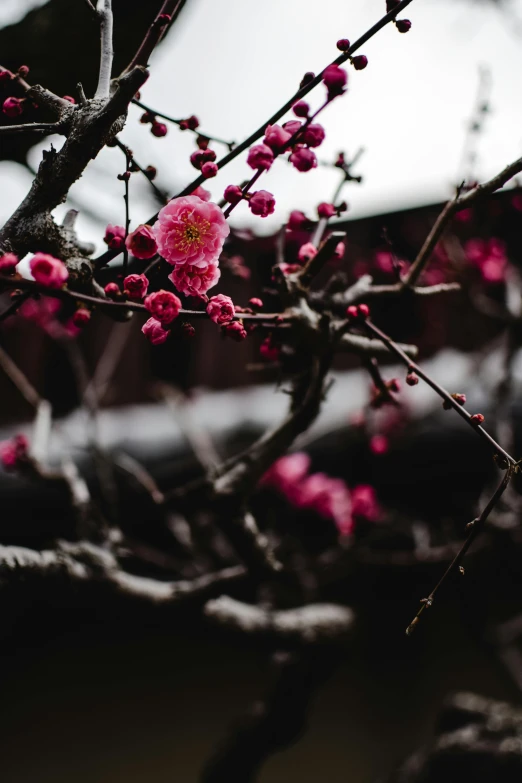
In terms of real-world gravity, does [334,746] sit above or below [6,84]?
below

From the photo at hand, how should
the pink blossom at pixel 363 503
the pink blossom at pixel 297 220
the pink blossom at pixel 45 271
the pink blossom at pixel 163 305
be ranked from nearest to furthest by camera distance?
the pink blossom at pixel 45 271, the pink blossom at pixel 163 305, the pink blossom at pixel 297 220, the pink blossom at pixel 363 503

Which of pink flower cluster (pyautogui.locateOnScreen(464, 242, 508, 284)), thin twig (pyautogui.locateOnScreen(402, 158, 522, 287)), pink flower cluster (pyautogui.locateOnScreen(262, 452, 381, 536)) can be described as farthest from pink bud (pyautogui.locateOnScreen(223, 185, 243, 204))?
pink flower cluster (pyautogui.locateOnScreen(464, 242, 508, 284))

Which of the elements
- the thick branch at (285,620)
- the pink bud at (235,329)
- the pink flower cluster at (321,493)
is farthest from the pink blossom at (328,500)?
the pink bud at (235,329)

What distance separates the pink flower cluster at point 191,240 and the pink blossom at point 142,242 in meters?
0.02

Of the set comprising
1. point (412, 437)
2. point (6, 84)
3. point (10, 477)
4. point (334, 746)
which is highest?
point (10, 477)

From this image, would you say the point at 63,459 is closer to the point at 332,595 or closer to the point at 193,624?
the point at 193,624

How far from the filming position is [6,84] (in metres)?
1.60

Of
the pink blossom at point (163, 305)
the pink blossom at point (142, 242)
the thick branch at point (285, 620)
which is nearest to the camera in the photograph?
the pink blossom at point (163, 305)

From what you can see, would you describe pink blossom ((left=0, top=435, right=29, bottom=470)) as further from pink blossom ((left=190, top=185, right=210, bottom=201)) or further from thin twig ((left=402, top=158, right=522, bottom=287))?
thin twig ((left=402, top=158, right=522, bottom=287))

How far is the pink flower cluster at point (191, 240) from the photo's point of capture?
145cm

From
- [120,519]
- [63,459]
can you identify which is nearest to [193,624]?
[63,459]

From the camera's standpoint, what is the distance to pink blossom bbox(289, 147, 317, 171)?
1508 millimetres

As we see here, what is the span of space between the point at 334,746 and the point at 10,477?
3.63 metres

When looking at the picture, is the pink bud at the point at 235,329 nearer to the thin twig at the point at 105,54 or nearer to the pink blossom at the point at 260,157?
the pink blossom at the point at 260,157
